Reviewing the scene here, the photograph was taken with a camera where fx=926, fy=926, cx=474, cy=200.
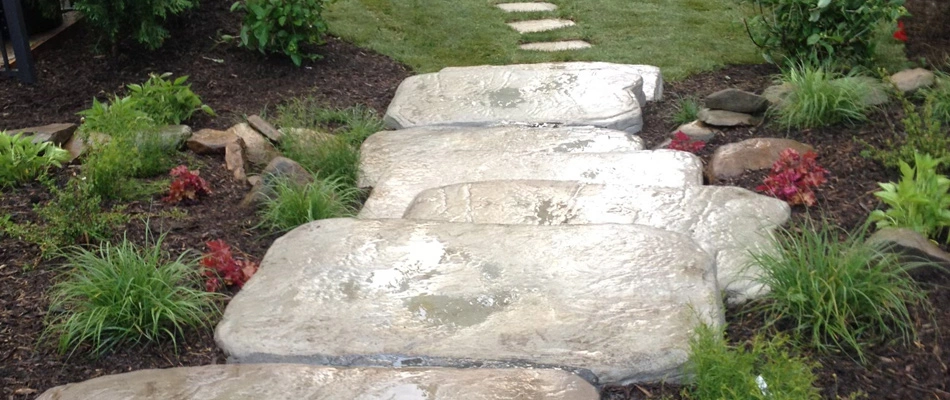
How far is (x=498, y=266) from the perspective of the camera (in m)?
3.29

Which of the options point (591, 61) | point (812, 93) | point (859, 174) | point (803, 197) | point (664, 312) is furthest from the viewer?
point (591, 61)

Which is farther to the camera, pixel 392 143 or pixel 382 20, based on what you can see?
pixel 382 20

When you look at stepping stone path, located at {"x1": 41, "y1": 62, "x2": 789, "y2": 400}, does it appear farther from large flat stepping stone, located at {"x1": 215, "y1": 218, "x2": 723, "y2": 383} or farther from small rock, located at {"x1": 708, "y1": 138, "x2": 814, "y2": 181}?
small rock, located at {"x1": 708, "y1": 138, "x2": 814, "y2": 181}

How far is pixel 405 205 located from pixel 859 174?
2.10 metres

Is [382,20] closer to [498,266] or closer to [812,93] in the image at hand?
[812,93]

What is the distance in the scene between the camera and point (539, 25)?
7.78 metres

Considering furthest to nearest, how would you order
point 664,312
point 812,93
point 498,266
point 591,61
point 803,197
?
1. point 591,61
2. point 812,93
3. point 803,197
4. point 498,266
5. point 664,312

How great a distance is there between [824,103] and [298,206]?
281 centimetres

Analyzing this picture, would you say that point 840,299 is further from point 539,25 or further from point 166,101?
point 539,25

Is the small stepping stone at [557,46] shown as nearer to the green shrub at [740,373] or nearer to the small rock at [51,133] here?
the small rock at [51,133]

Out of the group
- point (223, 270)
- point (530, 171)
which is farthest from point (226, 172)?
point (530, 171)

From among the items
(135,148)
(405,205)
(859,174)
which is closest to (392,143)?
(405,205)

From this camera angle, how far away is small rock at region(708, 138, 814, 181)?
4566mm

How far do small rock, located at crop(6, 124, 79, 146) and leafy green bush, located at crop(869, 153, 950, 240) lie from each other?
12.7 ft
